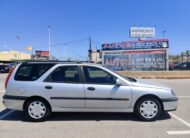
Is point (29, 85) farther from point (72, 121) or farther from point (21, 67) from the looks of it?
point (72, 121)

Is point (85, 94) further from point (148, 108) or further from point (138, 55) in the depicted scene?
point (138, 55)

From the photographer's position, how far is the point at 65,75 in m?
7.09

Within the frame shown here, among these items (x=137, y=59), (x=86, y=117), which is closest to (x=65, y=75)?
(x=86, y=117)

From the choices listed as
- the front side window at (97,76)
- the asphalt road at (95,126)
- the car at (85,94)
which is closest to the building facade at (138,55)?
the asphalt road at (95,126)

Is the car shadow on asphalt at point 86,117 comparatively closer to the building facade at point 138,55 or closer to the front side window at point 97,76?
the front side window at point 97,76

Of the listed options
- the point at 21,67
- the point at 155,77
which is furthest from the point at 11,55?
the point at 21,67

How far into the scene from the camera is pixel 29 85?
6957 mm

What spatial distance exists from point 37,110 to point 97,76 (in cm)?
185

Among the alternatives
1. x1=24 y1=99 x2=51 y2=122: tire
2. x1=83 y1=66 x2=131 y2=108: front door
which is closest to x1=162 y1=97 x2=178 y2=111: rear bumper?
x1=83 y1=66 x2=131 y2=108: front door

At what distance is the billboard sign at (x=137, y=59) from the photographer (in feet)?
101

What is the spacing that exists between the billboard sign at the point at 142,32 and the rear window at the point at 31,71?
103 feet

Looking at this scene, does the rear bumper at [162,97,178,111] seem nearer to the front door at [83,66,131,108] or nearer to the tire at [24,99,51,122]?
the front door at [83,66,131,108]

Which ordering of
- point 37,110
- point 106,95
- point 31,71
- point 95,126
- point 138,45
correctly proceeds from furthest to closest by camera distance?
point 138,45 → point 31,71 → point 37,110 → point 106,95 → point 95,126

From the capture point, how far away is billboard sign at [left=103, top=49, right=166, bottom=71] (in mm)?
30719
